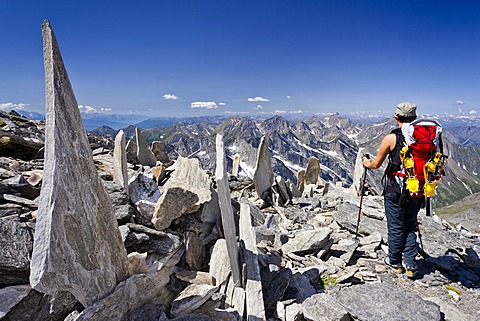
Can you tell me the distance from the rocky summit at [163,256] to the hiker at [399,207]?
51 centimetres

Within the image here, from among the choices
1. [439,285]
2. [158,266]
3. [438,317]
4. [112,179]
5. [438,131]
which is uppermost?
[438,131]

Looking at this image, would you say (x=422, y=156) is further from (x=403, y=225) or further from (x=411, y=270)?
(x=411, y=270)

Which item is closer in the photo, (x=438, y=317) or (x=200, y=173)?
(x=438, y=317)

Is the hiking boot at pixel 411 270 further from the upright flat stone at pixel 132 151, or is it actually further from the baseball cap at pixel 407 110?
the upright flat stone at pixel 132 151

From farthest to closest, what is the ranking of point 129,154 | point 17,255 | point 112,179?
1. point 129,154
2. point 112,179
3. point 17,255

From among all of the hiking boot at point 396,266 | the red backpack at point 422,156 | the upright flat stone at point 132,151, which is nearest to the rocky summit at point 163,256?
the hiking boot at point 396,266

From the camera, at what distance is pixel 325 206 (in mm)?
12836

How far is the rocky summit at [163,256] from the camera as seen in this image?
140 inches

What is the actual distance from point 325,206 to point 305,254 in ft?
17.6

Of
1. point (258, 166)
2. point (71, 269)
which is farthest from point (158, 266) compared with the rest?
point (258, 166)

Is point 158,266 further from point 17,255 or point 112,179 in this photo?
point 112,179

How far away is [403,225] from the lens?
7.24 meters

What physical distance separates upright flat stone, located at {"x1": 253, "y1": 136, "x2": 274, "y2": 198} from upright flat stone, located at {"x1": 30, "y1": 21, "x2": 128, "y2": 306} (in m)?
9.15

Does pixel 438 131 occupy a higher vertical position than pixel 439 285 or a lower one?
higher
